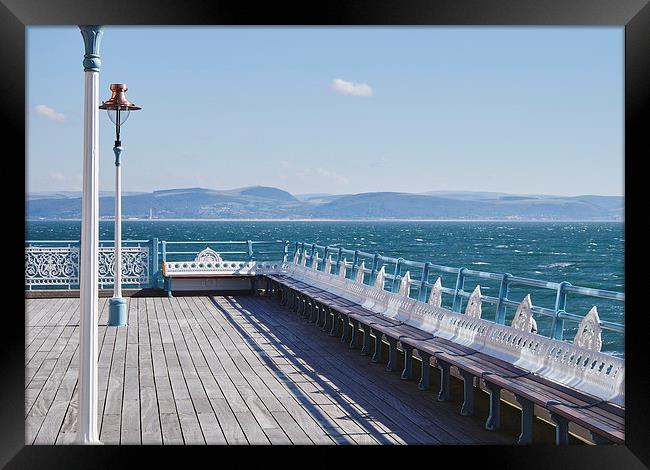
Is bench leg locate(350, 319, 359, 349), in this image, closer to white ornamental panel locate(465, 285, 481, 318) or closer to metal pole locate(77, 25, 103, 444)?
white ornamental panel locate(465, 285, 481, 318)

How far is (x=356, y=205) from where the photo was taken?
10762cm

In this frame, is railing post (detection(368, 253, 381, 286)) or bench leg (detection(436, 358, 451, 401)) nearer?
bench leg (detection(436, 358, 451, 401))

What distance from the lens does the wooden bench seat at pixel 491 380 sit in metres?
5.12

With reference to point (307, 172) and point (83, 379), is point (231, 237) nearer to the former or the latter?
point (307, 172)

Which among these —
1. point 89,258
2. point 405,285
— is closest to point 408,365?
point 405,285

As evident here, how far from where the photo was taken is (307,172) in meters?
92.1

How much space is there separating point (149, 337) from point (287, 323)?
1.95 meters

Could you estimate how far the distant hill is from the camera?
322 feet

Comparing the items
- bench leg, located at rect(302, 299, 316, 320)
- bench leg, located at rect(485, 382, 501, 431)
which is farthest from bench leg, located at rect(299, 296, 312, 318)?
bench leg, located at rect(485, 382, 501, 431)

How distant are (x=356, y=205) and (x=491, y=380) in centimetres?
10174

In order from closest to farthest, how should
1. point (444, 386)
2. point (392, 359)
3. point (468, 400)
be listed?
point (468, 400), point (444, 386), point (392, 359)

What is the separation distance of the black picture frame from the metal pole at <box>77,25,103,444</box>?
0.71 ft

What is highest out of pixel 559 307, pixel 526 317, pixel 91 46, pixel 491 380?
pixel 91 46

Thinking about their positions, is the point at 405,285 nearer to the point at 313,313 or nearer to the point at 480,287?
the point at 313,313
